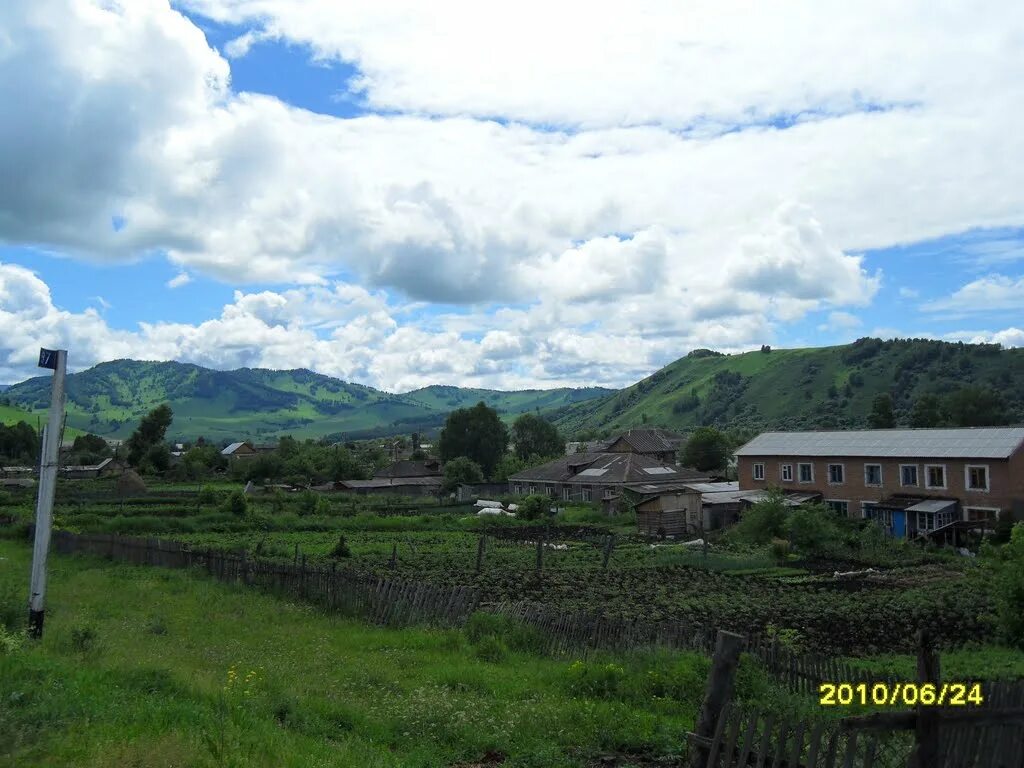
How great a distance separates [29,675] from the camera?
9859 millimetres

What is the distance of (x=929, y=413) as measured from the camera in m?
100

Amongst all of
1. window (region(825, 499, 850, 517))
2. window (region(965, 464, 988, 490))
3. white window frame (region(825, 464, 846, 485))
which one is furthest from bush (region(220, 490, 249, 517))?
window (region(965, 464, 988, 490))

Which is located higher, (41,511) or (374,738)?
(41,511)

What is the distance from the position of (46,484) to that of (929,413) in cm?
10568

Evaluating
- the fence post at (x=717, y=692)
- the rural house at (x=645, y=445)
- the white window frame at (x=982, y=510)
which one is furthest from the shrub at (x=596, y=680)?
the rural house at (x=645, y=445)

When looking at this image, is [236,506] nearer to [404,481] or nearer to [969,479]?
[404,481]

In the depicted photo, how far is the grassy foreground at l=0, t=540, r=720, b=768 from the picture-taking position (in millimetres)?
7996

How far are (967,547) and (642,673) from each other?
38.6 meters

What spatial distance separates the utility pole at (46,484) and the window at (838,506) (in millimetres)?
49593

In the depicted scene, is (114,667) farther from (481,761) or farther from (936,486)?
(936,486)

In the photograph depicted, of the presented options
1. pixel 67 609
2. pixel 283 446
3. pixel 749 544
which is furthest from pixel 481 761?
pixel 283 446

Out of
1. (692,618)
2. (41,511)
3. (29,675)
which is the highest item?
(41,511)

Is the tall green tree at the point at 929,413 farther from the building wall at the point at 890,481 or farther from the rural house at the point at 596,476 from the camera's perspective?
the building wall at the point at 890,481

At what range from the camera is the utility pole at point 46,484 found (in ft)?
46.0
